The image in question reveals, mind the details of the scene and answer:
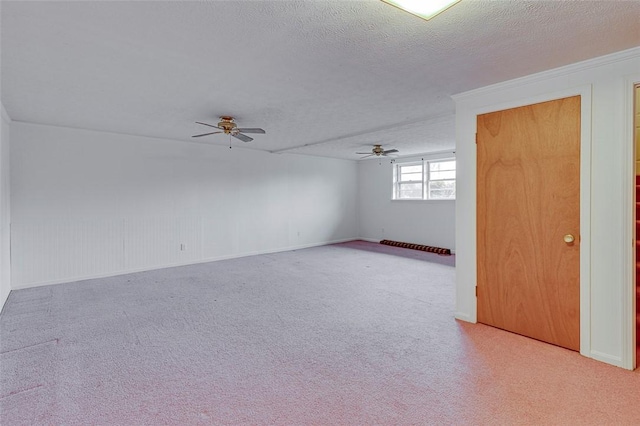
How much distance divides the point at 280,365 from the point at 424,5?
2396 mm

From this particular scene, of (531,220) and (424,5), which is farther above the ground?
(424,5)

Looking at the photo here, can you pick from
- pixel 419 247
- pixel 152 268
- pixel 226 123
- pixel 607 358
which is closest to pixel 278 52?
pixel 226 123

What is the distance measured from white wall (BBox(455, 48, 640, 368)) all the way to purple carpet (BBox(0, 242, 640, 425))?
25cm

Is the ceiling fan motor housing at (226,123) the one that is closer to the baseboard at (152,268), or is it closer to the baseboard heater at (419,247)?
the baseboard at (152,268)

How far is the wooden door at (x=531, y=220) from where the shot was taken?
8.41ft

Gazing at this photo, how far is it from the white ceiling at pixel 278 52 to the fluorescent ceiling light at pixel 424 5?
233 mm

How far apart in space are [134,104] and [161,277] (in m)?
2.66

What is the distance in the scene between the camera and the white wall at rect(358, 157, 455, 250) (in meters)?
7.39

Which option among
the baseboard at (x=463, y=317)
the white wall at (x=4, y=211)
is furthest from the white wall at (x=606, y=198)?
the white wall at (x=4, y=211)

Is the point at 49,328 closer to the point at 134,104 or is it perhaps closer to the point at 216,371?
the point at 216,371

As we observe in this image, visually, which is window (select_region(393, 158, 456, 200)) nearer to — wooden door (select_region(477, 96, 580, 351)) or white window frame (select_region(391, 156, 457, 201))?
white window frame (select_region(391, 156, 457, 201))

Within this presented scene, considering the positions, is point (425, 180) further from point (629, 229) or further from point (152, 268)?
point (152, 268)

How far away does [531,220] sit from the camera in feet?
9.08

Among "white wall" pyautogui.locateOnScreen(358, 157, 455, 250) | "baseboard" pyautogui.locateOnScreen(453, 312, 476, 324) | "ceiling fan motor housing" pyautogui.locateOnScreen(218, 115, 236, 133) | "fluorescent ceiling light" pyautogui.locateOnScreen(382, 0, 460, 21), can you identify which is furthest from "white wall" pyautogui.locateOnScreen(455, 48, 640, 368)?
"white wall" pyautogui.locateOnScreen(358, 157, 455, 250)
